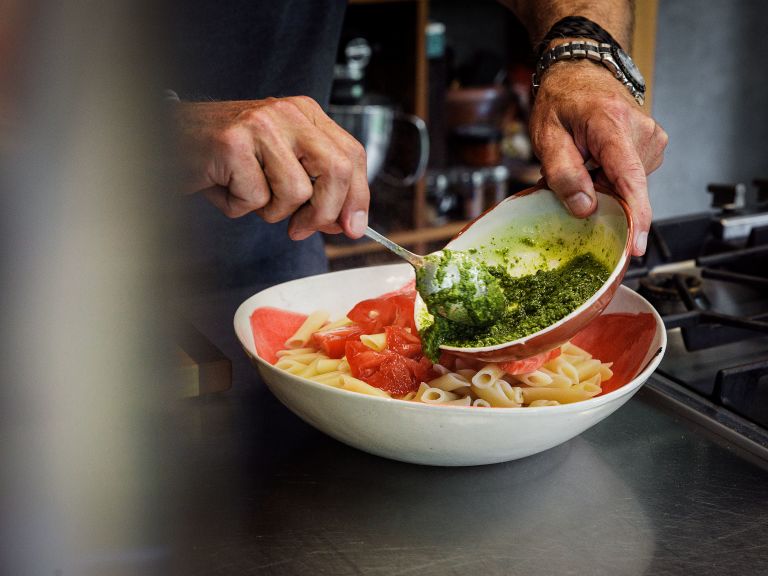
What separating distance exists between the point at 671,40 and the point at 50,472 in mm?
2648

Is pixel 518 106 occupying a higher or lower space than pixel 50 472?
higher

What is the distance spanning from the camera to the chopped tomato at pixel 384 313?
90 cm

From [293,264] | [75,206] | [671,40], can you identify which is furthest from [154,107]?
[671,40]

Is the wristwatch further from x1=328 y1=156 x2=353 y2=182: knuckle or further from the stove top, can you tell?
x1=328 y1=156 x2=353 y2=182: knuckle

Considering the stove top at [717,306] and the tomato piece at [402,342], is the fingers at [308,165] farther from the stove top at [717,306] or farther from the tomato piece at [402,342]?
the stove top at [717,306]

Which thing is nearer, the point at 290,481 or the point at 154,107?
the point at 154,107

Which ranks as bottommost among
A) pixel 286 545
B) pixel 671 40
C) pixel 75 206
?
pixel 286 545

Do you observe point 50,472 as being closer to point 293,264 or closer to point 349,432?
point 349,432

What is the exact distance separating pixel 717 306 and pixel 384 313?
18.7 inches

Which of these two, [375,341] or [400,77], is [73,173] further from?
[400,77]

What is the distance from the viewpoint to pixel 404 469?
2.38ft

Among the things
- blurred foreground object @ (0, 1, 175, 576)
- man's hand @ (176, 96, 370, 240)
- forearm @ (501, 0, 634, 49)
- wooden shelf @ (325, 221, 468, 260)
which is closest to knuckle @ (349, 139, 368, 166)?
man's hand @ (176, 96, 370, 240)

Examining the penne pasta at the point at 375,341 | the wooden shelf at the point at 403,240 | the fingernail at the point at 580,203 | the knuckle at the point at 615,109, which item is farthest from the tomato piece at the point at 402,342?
the wooden shelf at the point at 403,240

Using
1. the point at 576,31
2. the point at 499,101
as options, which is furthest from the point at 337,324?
the point at 499,101
